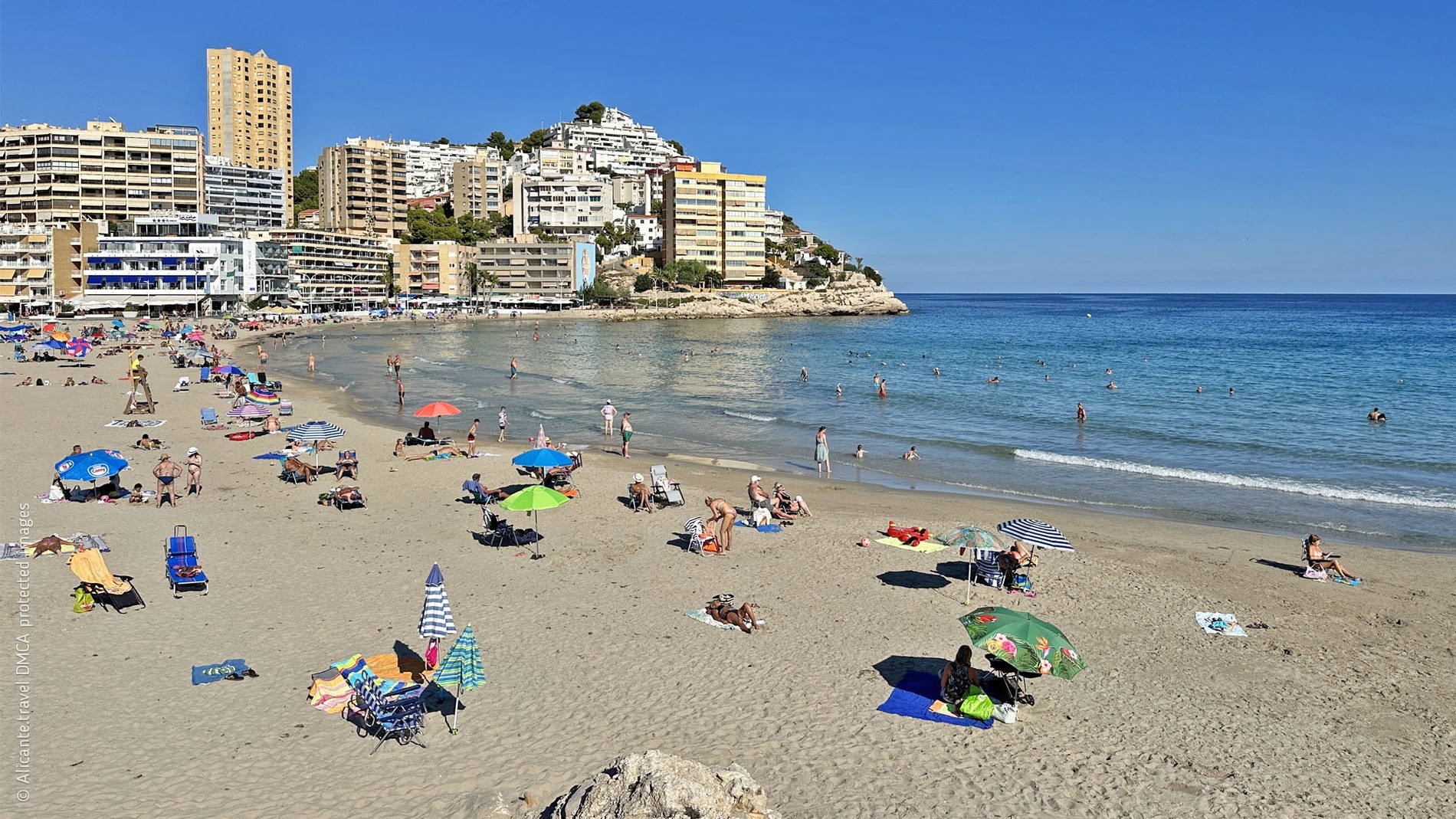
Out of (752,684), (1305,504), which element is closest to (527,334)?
(1305,504)

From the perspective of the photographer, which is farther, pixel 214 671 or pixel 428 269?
pixel 428 269

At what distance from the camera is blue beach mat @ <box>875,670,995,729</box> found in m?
8.82

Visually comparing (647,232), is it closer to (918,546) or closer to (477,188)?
(477,188)

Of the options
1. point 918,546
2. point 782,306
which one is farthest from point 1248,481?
point 782,306

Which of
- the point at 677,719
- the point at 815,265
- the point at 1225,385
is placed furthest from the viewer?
the point at 815,265

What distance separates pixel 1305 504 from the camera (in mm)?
19750

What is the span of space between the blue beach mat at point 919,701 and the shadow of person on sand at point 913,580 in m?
3.11

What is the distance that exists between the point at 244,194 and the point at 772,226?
7363 centimetres

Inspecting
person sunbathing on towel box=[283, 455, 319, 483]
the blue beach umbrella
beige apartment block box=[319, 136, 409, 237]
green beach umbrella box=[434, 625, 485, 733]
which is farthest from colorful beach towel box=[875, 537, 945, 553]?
beige apartment block box=[319, 136, 409, 237]

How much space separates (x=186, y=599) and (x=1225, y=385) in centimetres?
4654

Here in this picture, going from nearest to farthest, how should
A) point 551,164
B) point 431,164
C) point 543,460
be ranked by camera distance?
point 543,460 → point 551,164 → point 431,164

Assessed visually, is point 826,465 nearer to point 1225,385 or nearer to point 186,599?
point 186,599

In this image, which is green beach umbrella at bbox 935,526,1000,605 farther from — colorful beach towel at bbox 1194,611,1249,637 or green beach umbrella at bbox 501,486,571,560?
green beach umbrella at bbox 501,486,571,560

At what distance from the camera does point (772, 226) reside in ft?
462
